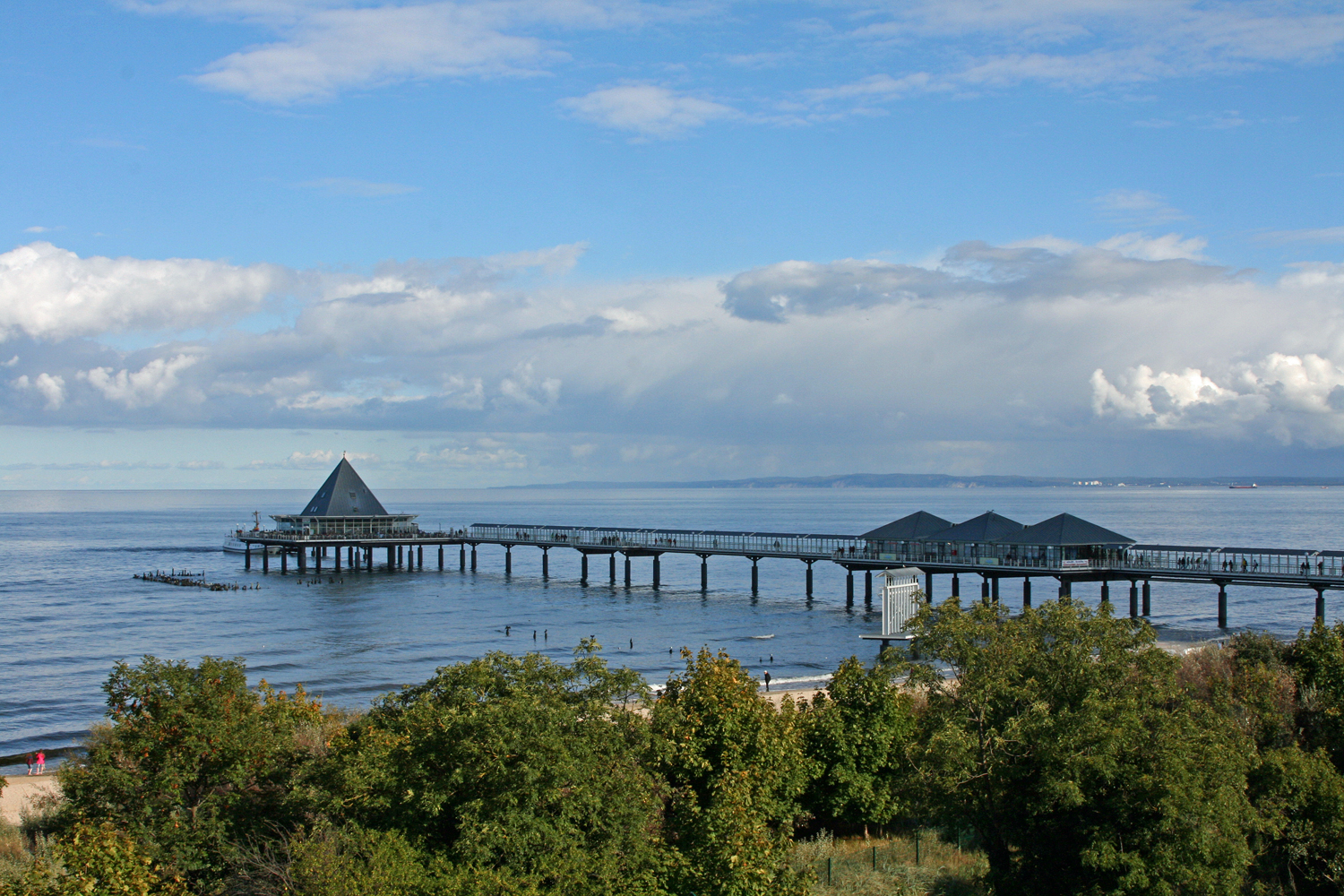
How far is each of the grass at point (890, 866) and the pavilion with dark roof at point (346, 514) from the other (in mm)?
70377

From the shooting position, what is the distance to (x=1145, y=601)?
55469 millimetres

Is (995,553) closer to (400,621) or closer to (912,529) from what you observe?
(912,529)

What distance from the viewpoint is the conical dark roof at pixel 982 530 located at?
58.1 metres

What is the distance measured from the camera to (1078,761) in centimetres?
1847

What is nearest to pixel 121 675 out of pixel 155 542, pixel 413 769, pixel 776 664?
pixel 413 769

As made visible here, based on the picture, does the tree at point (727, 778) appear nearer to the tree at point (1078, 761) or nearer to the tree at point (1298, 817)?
the tree at point (1078, 761)

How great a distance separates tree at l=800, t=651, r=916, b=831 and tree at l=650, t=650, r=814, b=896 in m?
0.65

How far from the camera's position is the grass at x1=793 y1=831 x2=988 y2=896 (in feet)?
66.4

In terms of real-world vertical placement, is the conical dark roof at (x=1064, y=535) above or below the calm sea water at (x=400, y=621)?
above

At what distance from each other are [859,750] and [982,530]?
3639 centimetres

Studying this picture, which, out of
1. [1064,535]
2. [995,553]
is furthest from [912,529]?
[1064,535]

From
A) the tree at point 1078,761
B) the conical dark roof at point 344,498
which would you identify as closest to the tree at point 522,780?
the tree at point 1078,761

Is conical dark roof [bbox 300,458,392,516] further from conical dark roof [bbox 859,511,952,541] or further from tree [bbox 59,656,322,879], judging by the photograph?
tree [bbox 59,656,322,879]

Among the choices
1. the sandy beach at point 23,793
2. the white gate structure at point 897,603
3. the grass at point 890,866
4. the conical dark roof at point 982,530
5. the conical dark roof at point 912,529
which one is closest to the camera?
the grass at point 890,866
